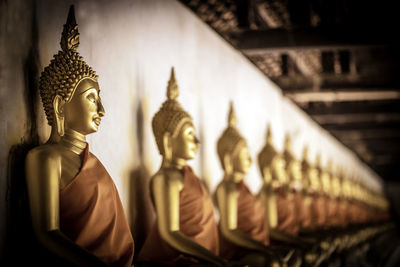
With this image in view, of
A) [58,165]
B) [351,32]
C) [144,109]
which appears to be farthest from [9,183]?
[351,32]

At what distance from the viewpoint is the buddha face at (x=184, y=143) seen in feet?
11.7

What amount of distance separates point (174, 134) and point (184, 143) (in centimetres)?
8

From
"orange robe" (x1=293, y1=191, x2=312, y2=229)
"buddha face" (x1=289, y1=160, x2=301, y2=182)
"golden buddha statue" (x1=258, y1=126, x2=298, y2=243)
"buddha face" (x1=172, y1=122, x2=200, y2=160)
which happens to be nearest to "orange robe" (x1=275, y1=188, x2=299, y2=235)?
"golden buddha statue" (x1=258, y1=126, x2=298, y2=243)

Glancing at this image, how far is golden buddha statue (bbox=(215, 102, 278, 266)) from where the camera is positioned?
414 cm

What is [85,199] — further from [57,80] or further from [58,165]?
[57,80]

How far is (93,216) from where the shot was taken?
246cm

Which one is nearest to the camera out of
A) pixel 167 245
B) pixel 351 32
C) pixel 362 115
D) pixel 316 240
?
pixel 167 245

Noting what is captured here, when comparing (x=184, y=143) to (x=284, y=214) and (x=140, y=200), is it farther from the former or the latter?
(x=284, y=214)

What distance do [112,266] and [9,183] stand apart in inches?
20.5

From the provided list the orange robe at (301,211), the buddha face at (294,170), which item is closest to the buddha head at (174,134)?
the buddha face at (294,170)

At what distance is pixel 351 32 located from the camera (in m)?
5.70

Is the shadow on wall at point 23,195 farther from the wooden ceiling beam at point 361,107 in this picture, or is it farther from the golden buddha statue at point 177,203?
the wooden ceiling beam at point 361,107

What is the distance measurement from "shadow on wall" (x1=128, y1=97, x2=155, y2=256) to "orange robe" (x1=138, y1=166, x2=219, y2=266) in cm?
17

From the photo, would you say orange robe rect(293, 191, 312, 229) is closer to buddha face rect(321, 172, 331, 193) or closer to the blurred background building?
the blurred background building
